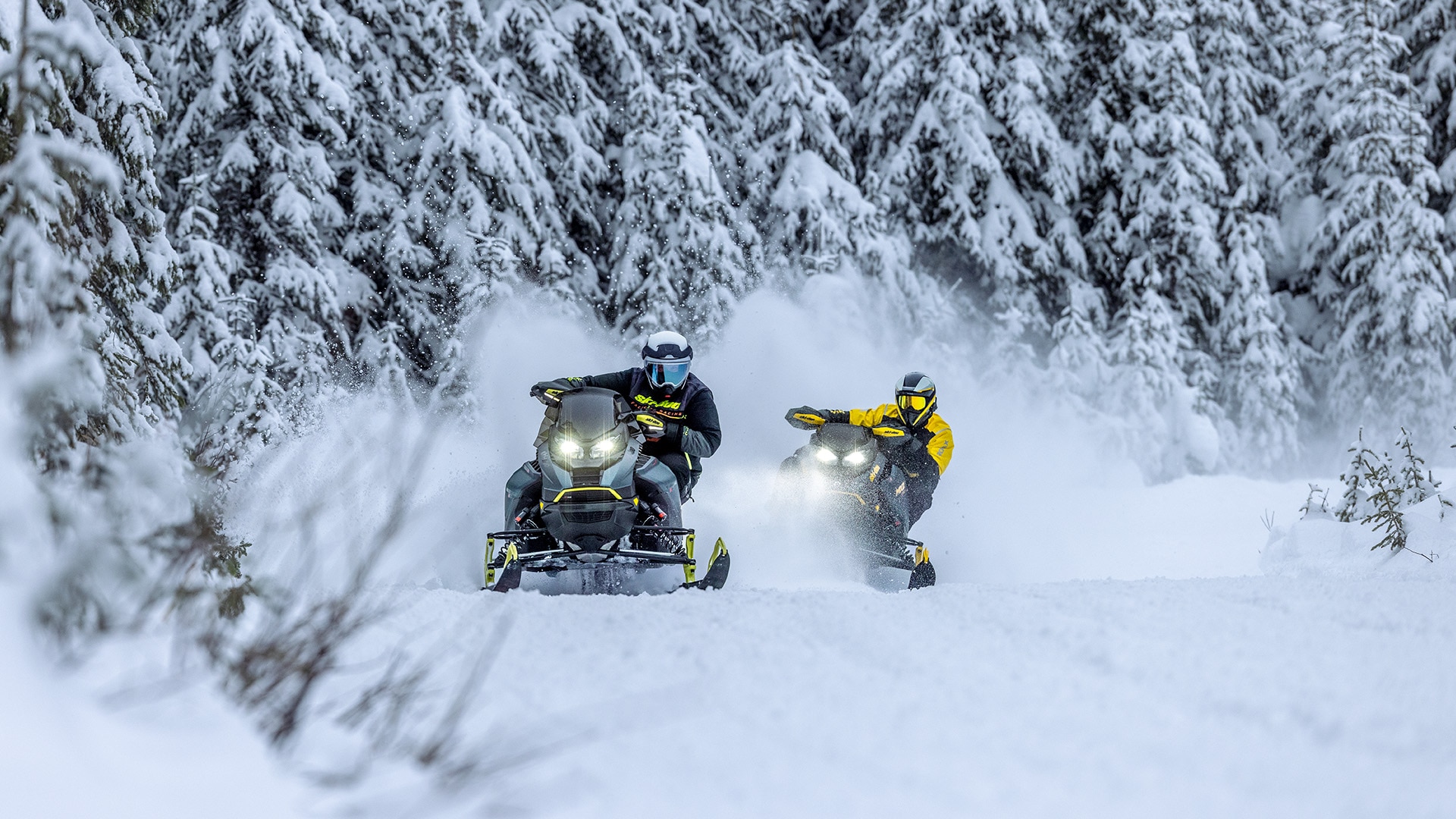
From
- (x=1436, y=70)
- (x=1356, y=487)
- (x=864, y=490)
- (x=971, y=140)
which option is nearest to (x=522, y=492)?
(x=864, y=490)

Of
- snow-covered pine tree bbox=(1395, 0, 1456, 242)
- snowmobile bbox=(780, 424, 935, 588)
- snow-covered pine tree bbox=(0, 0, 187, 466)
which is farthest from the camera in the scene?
snow-covered pine tree bbox=(1395, 0, 1456, 242)

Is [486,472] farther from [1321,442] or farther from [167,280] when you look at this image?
[1321,442]

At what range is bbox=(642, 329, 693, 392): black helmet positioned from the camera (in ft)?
23.4

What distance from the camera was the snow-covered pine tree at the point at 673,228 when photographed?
15.1 meters

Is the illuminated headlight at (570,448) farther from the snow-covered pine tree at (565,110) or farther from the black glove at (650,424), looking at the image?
the snow-covered pine tree at (565,110)

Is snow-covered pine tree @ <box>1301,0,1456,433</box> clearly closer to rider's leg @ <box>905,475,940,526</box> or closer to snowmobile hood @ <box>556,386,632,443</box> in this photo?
rider's leg @ <box>905,475,940,526</box>

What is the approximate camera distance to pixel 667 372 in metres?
7.15

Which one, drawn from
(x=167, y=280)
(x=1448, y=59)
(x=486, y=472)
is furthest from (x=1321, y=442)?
(x=167, y=280)

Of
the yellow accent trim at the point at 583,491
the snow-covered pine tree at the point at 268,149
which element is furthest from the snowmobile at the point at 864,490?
the snow-covered pine tree at the point at 268,149

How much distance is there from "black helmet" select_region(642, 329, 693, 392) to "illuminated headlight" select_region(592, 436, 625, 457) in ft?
3.28

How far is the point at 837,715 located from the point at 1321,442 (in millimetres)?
23590

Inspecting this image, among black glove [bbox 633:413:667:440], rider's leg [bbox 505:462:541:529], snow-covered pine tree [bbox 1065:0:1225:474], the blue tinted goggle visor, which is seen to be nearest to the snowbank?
black glove [bbox 633:413:667:440]

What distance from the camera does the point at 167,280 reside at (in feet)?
24.5

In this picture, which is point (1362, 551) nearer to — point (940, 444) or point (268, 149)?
point (940, 444)
